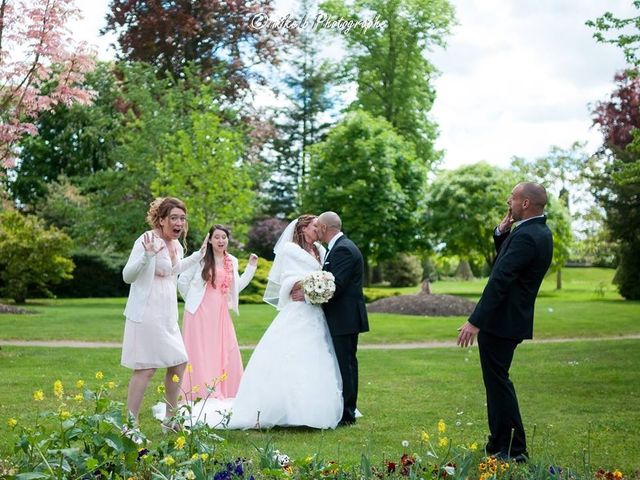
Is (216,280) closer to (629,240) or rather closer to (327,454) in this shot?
(327,454)

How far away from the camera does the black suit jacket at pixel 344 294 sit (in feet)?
26.9

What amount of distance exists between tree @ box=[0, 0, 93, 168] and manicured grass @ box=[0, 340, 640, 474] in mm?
3833

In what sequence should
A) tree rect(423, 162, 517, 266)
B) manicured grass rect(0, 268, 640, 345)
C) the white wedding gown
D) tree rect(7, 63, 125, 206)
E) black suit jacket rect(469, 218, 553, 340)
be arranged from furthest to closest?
tree rect(7, 63, 125, 206), tree rect(423, 162, 517, 266), manicured grass rect(0, 268, 640, 345), the white wedding gown, black suit jacket rect(469, 218, 553, 340)

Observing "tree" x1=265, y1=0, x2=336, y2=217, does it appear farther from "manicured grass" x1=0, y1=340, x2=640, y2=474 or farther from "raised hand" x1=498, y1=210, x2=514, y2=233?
"raised hand" x1=498, y1=210, x2=514, y2=233

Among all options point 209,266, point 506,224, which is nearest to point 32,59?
point 209,266

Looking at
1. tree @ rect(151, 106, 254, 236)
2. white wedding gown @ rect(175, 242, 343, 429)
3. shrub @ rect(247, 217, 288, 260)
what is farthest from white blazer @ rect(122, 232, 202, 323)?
shrub @ rect(247, 217, 288, 260)

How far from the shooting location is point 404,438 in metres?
7.43

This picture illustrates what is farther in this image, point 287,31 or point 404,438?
point 287,31

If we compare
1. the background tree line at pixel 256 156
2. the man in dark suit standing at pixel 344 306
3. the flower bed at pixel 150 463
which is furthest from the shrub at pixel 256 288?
the flower bed at pixel 150 463

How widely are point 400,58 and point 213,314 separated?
33.0 m

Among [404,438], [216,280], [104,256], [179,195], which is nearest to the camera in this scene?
[404,438]

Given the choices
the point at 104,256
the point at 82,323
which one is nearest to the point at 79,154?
the point at 104,256

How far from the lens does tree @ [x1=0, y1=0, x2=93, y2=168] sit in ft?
42.3

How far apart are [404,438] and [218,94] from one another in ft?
80.9
